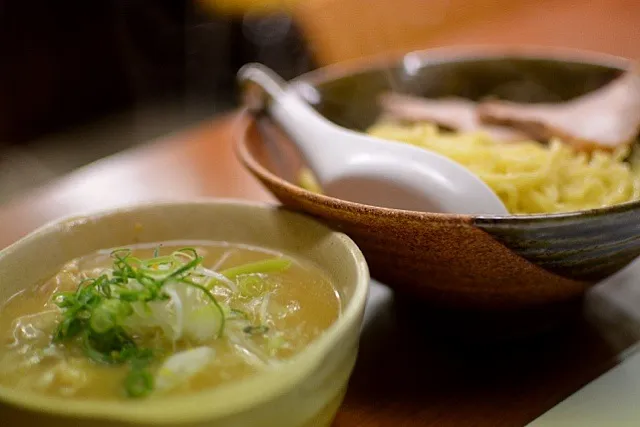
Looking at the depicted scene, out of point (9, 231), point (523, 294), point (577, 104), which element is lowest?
point (9, 231)

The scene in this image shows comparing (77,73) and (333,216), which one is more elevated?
(333,216)

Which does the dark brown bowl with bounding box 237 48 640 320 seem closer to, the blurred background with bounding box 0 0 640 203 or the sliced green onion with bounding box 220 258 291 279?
the sliced green onion with bounding box 220 258 291 279

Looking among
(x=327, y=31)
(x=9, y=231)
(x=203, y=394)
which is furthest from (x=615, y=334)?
(x=327, y=31)

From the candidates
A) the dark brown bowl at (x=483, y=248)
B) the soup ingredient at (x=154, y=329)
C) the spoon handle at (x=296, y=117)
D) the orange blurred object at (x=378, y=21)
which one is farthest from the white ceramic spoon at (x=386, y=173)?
the orange blurred object at (x=378, y=21)

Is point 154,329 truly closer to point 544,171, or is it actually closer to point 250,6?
point 544,171

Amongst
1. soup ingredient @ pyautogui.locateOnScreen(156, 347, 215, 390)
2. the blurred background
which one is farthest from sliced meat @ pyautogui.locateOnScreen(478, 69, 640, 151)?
the blurred background

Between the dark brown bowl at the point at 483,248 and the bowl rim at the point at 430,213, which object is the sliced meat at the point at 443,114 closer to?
the bowl rim at the point at 430,213

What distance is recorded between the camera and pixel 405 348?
3.31 ft

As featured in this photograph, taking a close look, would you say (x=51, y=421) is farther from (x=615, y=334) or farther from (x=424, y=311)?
(x=615, y=334)

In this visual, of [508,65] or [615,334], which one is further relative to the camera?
[508,65]

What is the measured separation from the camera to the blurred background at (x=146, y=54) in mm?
3736

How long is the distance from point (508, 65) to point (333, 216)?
2.74ft

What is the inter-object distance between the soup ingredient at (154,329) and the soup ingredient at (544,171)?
0.45 meters

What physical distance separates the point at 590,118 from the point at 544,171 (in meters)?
0.27
